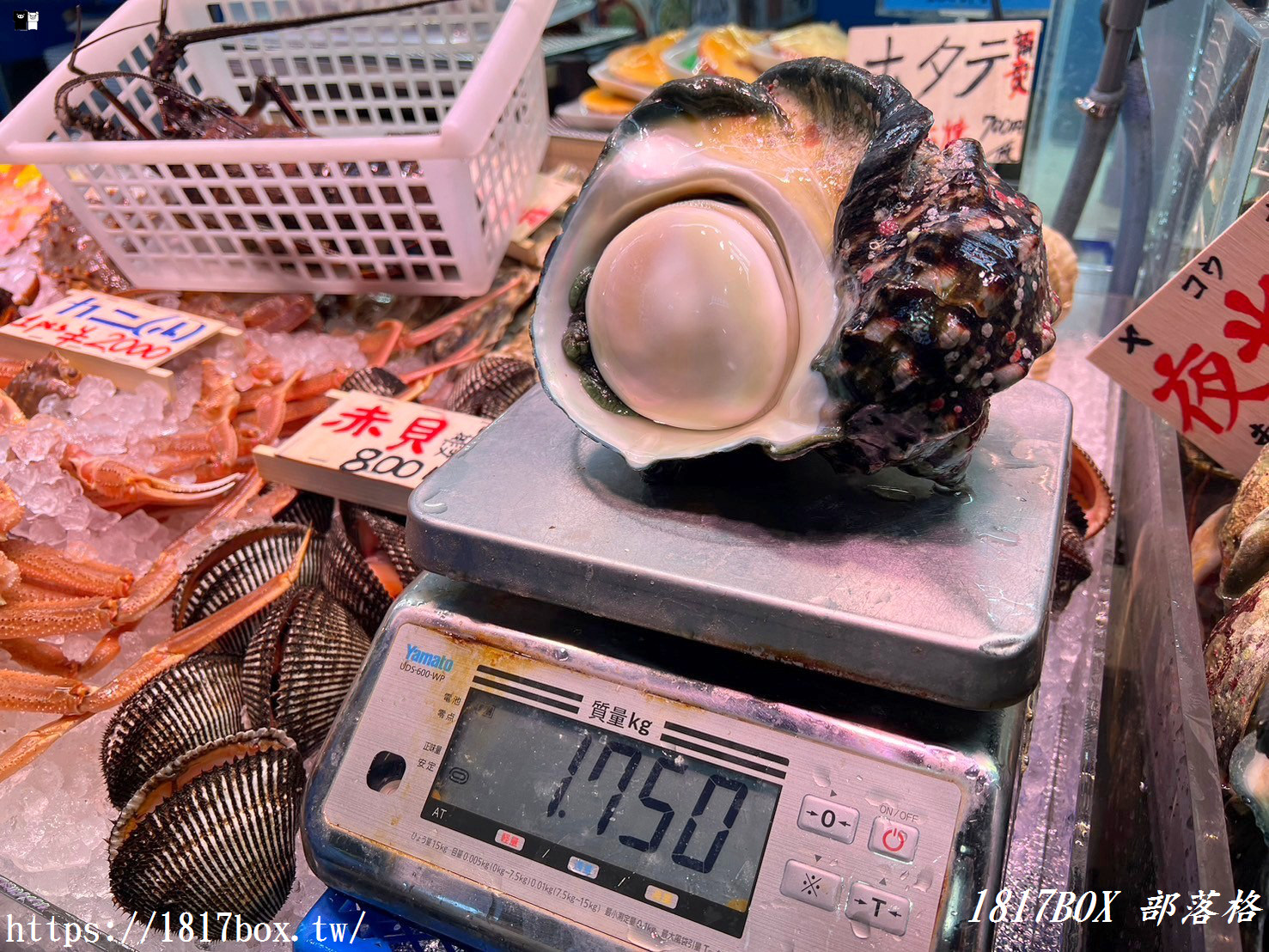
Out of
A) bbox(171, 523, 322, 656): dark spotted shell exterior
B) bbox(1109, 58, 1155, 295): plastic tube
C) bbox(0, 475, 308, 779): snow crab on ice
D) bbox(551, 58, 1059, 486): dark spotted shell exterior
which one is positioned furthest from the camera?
bbox(1109, 58, 1155, 295): plastic tube

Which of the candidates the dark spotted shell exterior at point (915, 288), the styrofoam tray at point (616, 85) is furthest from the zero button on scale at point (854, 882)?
the styrofoam tray at point (616, 85)

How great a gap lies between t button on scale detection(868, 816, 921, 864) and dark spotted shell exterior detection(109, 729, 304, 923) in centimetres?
67

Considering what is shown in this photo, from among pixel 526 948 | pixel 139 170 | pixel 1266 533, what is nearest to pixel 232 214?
pixel 139 170

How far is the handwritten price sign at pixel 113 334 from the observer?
1.57m

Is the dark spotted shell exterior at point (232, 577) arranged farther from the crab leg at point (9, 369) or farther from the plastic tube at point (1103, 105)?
the plastic tube at point (1103, 105)

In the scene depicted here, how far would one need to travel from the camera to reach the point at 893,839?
2.11ft

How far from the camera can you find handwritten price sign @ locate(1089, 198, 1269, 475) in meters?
1.01

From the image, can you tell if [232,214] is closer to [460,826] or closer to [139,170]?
[139,170]

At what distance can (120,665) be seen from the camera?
1.28 m

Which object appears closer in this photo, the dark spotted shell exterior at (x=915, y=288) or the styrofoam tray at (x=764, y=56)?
the dark spotted shell exterior at (x=915, y=288)

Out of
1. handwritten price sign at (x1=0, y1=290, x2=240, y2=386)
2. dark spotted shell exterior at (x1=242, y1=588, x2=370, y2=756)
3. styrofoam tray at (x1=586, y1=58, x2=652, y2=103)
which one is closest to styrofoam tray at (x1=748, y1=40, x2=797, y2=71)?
styrofoam tray at (x1=586, y1=58, x2=652, y2=103)

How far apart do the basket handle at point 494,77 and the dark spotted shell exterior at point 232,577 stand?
0.80m

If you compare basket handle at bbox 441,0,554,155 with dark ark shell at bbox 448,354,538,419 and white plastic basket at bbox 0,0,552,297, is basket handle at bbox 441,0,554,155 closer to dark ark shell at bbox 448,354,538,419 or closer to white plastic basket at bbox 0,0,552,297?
white plastic basket at bbox 0,0,552,297

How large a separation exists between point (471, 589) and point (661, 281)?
0.39 meters
